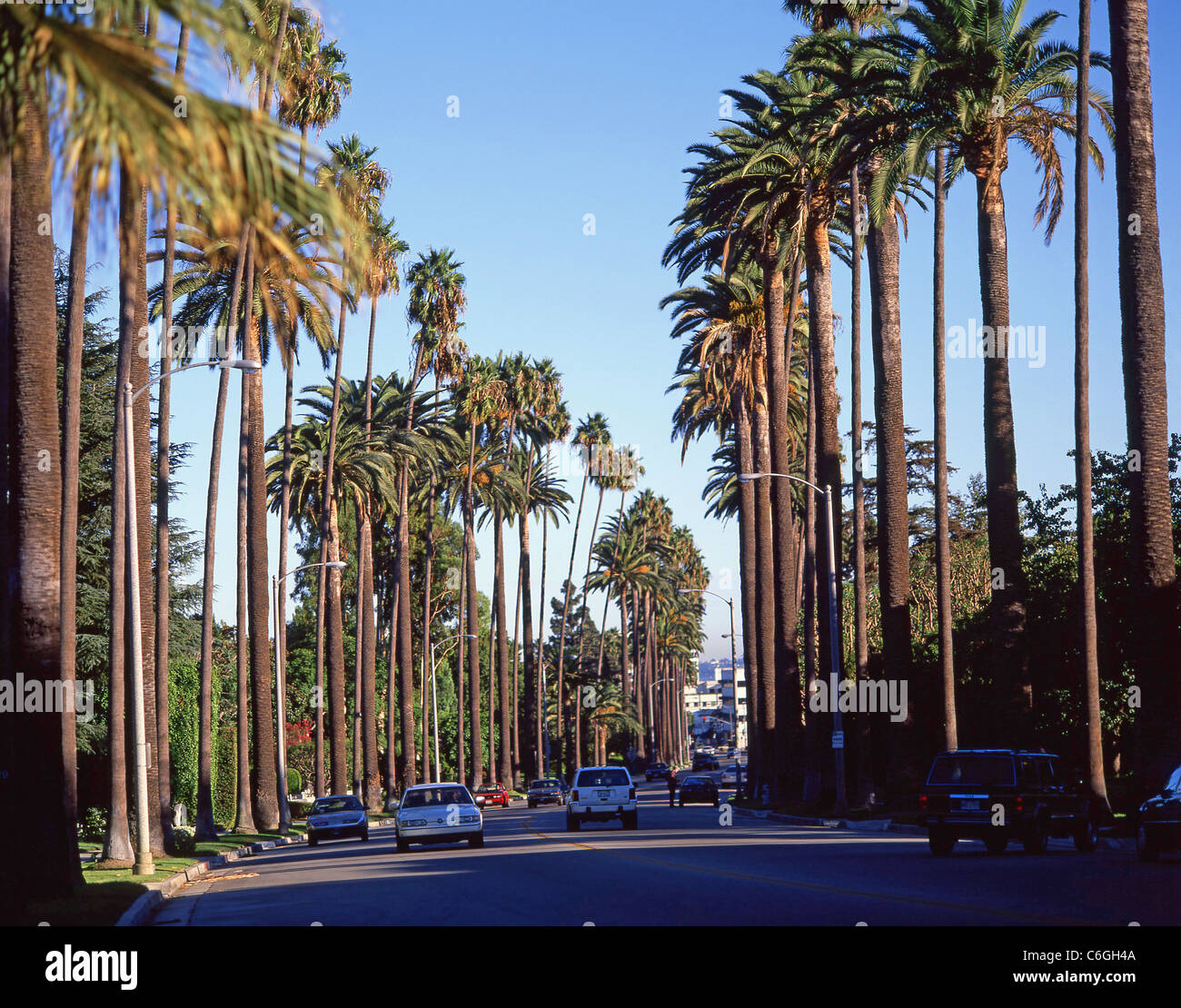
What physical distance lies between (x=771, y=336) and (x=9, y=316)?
1240 inches

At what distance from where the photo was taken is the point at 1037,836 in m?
24.5

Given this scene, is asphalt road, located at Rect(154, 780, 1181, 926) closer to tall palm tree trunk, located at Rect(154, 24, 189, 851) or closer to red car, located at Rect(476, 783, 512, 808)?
tall palm tree trunk, located at Rect(154, 24, 189, 851)

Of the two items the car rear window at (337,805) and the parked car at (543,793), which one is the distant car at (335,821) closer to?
the car rear window at (337,805)

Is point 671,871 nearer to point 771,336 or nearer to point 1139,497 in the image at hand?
point 1139,497

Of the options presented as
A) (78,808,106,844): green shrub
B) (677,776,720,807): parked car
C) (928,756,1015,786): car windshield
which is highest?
(928,756,1015,786): car windshield

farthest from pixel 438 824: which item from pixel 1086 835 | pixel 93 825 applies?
pixel 93 825

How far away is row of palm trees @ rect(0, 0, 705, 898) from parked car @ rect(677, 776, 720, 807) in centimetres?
1432

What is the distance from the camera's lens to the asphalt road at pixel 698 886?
14523 mm

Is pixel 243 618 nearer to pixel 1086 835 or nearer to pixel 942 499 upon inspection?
pixel 942 499

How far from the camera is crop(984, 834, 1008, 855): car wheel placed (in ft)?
79.2

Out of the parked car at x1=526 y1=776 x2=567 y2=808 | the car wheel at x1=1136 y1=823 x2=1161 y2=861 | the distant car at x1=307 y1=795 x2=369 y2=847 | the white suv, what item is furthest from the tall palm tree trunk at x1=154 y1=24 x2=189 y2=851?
the parked car at x1=526 y1=776 x2=567 y2=808
